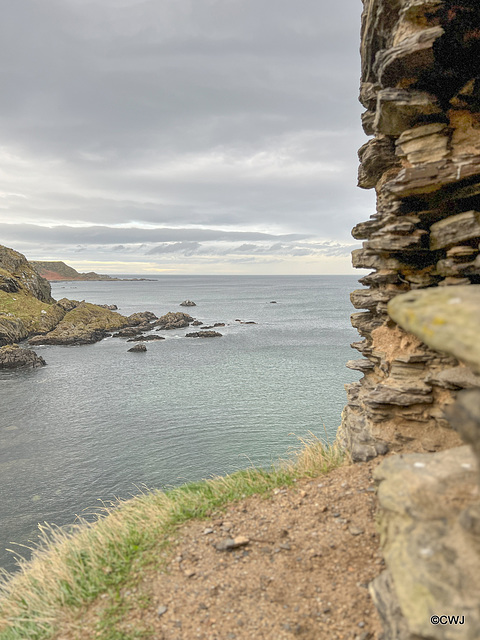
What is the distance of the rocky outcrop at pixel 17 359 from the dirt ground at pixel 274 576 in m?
48.4

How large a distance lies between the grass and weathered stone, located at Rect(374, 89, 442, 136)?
8.60 metres

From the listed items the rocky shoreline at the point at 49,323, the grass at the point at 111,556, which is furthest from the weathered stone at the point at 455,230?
the rocky shoreline at the point at 49,323

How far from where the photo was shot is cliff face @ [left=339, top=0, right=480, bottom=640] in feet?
15.5

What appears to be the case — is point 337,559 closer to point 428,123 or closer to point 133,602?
point 133,602

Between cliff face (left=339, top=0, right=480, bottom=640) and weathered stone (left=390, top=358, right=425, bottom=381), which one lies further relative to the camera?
weathered stone (left=390, top=358, right=425, bottom=381)

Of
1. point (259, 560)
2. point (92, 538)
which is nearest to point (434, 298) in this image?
point (259, 560)

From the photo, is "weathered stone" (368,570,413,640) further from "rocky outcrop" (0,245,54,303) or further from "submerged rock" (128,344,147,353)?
"rocky outcrop" (0,245,54,303)

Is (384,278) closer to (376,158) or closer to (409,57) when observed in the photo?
(376,158)

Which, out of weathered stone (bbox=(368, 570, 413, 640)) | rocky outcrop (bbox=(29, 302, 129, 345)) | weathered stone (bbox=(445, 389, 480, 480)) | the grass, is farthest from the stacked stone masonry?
rocky outcrop (bbox=(29, 302, 129, 345))

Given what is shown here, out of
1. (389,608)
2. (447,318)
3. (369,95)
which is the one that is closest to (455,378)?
(447,318)

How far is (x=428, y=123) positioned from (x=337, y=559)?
9.37 metres

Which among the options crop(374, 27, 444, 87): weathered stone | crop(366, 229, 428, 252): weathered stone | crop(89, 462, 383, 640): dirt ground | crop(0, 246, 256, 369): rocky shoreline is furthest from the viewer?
crop(0, 246, 256, 369): rocky shoreline

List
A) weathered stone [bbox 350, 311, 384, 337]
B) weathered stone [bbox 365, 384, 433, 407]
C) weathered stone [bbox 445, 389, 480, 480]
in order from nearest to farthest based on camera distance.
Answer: weathered stone [bbox 445, 389, 480, 480], weathered stone [bbox 365, 384, 433, 407], weathered stone [bbox 350, 311, 384, 337]

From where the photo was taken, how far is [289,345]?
62719mm
